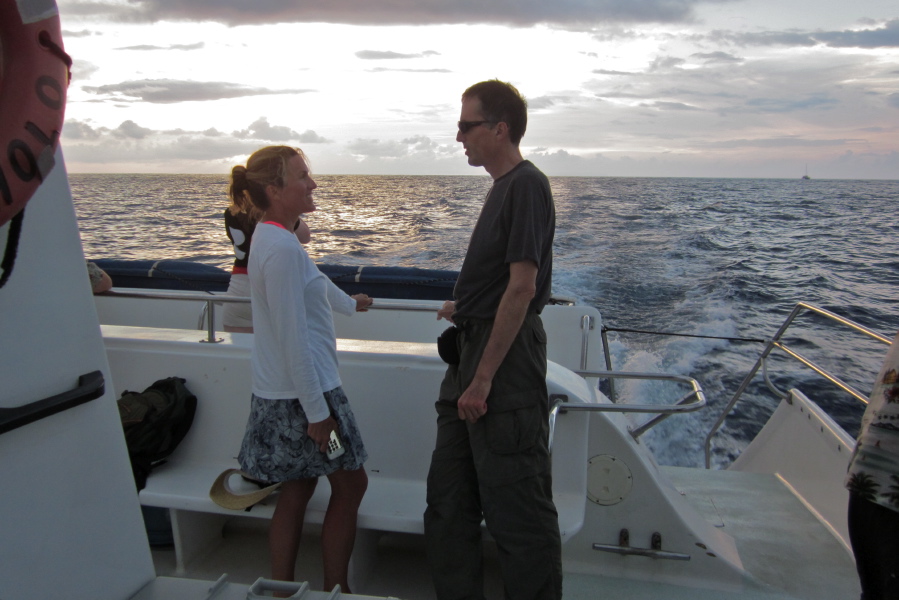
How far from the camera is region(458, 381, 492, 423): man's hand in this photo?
5.67 feet

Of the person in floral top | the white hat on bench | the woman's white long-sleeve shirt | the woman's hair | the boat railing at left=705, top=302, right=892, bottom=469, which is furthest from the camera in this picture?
the boat railing at left=705, top=302, right=892, bottom=469

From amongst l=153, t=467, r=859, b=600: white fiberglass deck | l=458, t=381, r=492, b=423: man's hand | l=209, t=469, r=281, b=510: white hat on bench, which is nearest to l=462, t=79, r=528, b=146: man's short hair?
l=458, t=381, r=492, b=423: man's hand

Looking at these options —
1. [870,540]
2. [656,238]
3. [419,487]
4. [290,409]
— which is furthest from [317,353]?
[656,238]

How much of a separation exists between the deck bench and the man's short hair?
0.99 m

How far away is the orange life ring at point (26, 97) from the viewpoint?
2.72 ft

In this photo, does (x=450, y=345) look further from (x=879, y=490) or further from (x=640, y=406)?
(x=879, y=490)

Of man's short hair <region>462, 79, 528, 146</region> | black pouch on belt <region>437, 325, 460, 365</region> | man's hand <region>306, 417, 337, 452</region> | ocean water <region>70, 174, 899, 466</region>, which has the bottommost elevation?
ocean water <region>70, 174, 899, 466</region>

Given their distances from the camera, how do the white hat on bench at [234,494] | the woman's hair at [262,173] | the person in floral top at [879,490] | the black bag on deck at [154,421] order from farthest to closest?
the black bag on deck at [154,421]
the white hat on bench at [234,494]
the woman's hair at [262,173]
the person in floral top at [879,490]

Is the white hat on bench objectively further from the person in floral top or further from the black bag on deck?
the person in floral top

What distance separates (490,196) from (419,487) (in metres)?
1.20

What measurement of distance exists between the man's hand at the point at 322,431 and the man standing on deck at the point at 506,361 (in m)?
0.37

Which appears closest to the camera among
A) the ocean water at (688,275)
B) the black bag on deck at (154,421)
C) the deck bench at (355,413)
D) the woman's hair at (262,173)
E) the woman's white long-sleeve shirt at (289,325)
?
the woman's white long-sleeve shirt at (289,325)

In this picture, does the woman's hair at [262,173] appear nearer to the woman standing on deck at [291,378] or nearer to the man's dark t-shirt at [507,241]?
the woman standing on deck at [291,378]

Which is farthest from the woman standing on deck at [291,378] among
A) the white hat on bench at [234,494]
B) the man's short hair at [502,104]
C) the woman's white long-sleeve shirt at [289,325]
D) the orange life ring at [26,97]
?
the orange life ring at [26,97]
